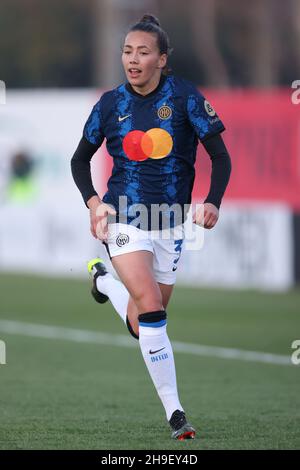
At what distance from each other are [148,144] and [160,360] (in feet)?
4.16

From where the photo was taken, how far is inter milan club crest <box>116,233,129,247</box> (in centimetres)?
766

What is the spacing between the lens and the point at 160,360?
24.9 feet

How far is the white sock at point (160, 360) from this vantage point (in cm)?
755

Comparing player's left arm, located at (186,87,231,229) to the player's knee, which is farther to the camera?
player's left arm, located at (186,87,231,229)

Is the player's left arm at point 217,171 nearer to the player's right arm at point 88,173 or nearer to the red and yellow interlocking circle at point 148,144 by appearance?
the red and yellow interlocking circle at point 148,144

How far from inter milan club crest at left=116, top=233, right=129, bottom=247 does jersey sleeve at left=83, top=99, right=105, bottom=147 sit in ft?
2.11

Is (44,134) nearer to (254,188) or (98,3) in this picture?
(254,188)

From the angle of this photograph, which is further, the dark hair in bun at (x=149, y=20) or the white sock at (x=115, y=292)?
the white sock at (x=115, y=292)

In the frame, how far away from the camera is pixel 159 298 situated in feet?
24.8

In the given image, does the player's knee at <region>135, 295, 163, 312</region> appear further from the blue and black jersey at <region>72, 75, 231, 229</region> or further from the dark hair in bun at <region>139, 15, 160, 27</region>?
the dark hair in bun at <region>139, 15, 160, 27</region>

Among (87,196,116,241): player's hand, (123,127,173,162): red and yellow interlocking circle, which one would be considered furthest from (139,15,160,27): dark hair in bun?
(87,196,116,241): player's hand

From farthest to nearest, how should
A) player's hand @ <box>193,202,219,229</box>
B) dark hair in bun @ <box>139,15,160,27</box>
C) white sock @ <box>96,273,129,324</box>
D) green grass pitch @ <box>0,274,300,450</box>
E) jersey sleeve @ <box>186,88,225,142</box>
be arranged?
white sock @ <box>96,273,129,324</box>, dark hair in bun @ <box>139,15,160,27</box>, jersey sleeve @ <box>186,88,225,142</box>, green grass pitch @ <box>0,274,300,450</box>, player's hand @ <box>193,202,219,229</box>

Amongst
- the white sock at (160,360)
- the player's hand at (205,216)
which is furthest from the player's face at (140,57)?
the white sock at (160,360)

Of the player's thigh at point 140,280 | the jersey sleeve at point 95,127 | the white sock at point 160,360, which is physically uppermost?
the jersey sleeve at point 95,127
